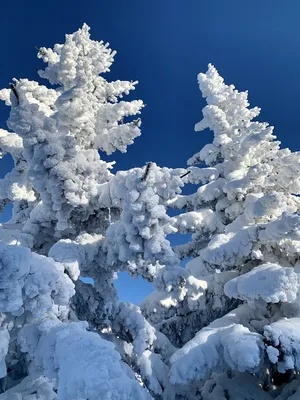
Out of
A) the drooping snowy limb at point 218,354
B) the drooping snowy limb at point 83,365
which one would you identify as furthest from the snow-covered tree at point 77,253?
the drooping snowy limb at point 218,354

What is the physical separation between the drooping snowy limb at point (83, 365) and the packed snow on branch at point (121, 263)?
0.7 inches

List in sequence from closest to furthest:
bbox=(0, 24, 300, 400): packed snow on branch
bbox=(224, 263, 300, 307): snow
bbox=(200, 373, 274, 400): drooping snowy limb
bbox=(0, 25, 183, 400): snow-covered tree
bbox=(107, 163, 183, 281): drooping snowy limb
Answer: bbox=(0, 25, 183, 400): snow-covered tree → bbox=(0, 24, 300, 400): packed snow on branch → bbox=(107, 163, 183, 281): drooping snowy limb → bbox=(224, 263, 300, 307): snow → bbox=(200, 373, 274, 400): drooping snowy limb

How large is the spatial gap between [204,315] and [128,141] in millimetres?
5811

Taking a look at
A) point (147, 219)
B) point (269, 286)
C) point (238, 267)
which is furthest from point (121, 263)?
point (238, 267)

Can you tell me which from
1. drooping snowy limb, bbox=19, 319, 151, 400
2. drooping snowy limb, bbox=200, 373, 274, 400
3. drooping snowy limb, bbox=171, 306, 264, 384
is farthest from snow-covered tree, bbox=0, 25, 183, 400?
drooping snowy limb, bbox=200, 373, 274, 400

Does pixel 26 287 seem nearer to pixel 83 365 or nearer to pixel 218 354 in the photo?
pixel 83 365

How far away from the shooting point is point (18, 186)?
9836 millimetres

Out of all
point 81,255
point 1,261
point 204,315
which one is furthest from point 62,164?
point 204,315

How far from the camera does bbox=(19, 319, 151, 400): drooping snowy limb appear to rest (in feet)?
10.4

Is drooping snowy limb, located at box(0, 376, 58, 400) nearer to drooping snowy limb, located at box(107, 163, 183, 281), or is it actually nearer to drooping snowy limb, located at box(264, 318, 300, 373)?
drooping snowy limb, located at box(107, 163, 183, 281)

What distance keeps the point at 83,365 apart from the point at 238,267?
7.10m

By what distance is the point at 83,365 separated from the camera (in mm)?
3412

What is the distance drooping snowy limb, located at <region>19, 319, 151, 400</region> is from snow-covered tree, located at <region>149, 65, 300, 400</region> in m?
2.69

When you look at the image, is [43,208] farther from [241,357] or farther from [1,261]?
[241,357]
